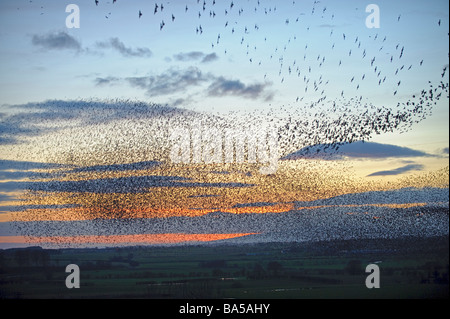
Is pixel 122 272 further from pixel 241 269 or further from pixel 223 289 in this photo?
pixel 223 289

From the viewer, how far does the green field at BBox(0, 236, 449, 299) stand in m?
68.1

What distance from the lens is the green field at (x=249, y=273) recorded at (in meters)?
68.1

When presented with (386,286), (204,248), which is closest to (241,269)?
(386,286)

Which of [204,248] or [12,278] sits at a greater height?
[204,248]

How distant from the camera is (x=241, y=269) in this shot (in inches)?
3925

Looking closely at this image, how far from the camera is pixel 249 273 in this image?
95312 millimetres
